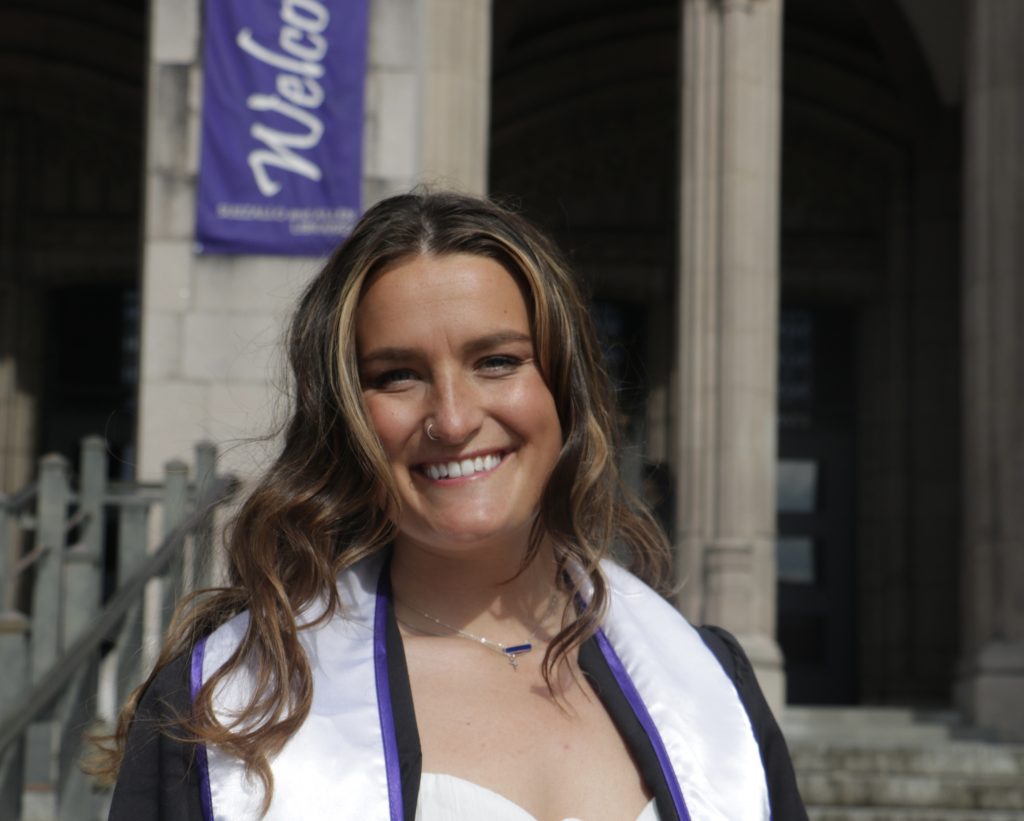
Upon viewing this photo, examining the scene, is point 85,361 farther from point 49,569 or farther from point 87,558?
point 87,558

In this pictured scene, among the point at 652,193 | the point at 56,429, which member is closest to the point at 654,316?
the point at 652,193

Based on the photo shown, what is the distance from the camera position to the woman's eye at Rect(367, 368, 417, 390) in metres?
2.15

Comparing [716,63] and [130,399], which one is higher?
[716,63]

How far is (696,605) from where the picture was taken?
10.8 meters

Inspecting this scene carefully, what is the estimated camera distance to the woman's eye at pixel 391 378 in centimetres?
215

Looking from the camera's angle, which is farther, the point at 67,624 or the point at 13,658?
the point at 67,624

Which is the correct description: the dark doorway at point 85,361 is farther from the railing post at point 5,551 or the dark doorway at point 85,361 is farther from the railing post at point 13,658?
the railing post at point 13,658

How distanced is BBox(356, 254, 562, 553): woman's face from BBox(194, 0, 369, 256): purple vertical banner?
7.55m

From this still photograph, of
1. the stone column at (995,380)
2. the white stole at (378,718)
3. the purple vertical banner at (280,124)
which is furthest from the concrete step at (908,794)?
the white stole at (378,718)

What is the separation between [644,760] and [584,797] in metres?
0.10

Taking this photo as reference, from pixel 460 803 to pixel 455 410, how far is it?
492 millimetres

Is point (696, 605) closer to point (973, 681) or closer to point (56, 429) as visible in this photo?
point (973, 681)

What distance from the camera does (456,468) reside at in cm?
212

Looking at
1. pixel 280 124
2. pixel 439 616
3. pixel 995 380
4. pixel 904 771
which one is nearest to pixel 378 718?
pixel 439 616
